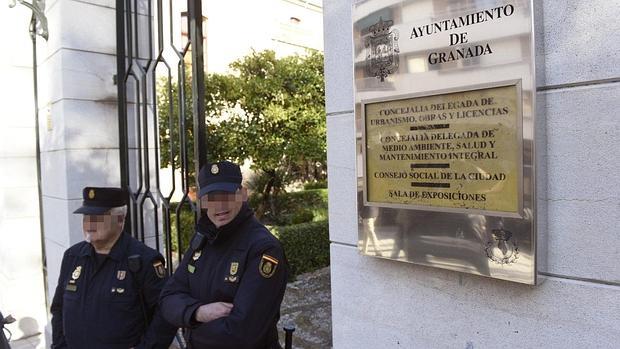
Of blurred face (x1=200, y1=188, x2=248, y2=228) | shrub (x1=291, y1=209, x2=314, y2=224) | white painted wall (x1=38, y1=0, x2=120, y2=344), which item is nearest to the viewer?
blurred face (x1=200, y1=188, x2=248, y2=228)

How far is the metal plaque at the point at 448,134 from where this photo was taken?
1718mm

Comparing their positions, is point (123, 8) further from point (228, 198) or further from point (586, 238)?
point (586, 238)

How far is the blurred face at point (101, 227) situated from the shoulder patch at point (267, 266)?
1083mm

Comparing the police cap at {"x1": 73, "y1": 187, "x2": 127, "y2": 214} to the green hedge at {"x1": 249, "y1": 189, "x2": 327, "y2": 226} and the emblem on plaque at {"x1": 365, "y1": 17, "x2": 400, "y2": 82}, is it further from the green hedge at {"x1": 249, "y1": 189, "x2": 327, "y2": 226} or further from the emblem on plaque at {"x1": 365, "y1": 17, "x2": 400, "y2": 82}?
the green hedge at {"x1": 249, "y1": 189, "x2": 327, "y2": 226}

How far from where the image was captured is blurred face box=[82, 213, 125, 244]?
2.71 m

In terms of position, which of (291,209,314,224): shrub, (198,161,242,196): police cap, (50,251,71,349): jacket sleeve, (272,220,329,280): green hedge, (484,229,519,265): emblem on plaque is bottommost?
(272,220,329,280): green hedge

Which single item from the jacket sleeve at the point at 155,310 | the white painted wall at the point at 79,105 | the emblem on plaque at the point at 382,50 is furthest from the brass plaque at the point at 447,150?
the white painted wall at the point at 79,105

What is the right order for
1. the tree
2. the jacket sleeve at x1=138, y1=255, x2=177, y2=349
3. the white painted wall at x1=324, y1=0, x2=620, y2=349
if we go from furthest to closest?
the tree < the jacket sleeve at x1=138, y1=255, x2=177, y2=349 < the white painted wall at x1=324, y1=0, x2=620, y2=349

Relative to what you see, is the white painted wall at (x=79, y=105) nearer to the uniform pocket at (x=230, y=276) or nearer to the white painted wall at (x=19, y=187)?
the white painted wall at (x=19, y=187)

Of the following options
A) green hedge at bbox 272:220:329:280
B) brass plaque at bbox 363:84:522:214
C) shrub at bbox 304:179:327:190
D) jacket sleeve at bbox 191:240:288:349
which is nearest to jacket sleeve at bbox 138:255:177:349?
jacket sleeve at bbox 191:240:288:349

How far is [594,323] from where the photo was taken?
5.46ft

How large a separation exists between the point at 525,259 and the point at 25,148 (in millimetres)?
5435

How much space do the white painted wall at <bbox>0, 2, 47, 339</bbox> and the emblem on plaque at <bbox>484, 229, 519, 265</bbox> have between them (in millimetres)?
5272

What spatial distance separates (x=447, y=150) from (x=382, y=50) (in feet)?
1.78
